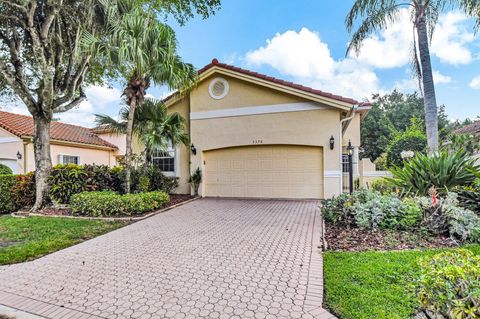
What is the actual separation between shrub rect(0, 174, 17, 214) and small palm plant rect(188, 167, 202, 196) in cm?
702

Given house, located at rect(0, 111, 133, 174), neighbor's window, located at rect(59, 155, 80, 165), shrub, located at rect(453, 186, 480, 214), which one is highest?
house, located at rect(0, 111, 133, 174)

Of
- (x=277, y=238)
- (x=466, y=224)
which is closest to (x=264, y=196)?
(x=277, y=238)

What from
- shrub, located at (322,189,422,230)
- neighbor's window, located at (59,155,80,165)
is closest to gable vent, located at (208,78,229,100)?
shrub, located at (322,189,422,230)

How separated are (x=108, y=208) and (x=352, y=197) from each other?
7651 mm

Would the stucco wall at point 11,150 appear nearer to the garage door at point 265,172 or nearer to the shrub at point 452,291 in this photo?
the garage door at point 265,172

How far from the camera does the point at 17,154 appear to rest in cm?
1466

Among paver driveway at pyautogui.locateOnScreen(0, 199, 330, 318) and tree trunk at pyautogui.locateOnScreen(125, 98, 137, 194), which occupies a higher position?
tree trunk at pyautogui.locateOnScreen(125, 98, 137, 194)

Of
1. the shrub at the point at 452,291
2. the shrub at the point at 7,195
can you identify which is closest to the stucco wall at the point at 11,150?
the shrub at the point at 7,195

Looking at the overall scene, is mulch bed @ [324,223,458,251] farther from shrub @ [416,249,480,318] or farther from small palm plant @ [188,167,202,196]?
small palm plant @ [188,167,202,196]

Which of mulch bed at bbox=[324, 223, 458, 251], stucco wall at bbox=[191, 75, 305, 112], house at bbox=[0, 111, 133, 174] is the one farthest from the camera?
house at bbox=[0, 111, 133, 174]

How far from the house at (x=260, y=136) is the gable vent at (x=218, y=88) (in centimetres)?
5

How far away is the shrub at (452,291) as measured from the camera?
1.99 meters

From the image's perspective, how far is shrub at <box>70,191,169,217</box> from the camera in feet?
26.9

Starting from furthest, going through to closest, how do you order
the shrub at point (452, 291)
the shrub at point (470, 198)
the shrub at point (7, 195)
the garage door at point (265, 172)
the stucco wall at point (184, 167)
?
the stucco wall at point (184, 167) < the garage door at point (265, 172) < the shrub at point (7, 195) < the shrub at point (470, 198) < the shrub at point (452, 291)
